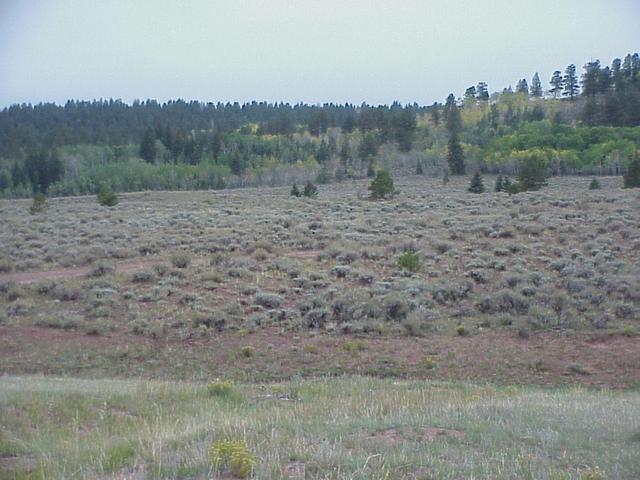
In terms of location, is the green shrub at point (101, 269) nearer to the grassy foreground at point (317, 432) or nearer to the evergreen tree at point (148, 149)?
the grassy foreground at point (317, 432)

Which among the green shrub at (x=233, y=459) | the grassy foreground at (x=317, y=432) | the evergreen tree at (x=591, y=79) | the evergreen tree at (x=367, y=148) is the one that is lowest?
the grassy foreground at (x=317, y=432)

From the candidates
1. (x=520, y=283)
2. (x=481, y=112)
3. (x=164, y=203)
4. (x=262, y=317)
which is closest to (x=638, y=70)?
(x=481, y=112)

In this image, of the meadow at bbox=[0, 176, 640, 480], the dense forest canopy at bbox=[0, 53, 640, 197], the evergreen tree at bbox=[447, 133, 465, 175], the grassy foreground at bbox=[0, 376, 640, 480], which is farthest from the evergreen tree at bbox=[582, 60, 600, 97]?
the grassy foreground at bbox=[0, 376, 640, 480]

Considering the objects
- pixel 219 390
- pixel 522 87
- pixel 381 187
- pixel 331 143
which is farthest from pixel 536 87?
pixel 219 390

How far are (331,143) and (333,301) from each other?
82542mm

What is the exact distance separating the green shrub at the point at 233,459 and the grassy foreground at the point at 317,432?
10cm

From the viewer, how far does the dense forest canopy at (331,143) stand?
77.6 metres

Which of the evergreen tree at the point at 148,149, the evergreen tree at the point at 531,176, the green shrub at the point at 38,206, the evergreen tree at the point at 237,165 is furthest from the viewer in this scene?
the evergreen tree at the point at 148,149

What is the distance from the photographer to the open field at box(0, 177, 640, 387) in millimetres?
13594

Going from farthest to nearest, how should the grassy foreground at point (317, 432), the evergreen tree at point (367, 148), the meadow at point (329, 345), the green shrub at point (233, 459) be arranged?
1. the evergreen tree at point (367, 148)
2. the meadow at point (329, 345)
3. the grassy foreground at point (317, 432)
4. the green shrub at point (233, 459)

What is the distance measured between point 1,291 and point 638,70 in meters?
93.4

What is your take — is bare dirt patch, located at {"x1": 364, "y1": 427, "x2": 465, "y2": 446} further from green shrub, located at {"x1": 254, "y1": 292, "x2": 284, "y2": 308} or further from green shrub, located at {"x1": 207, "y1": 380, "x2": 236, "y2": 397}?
green shrub, located at {"x1": 254, "y1": 292, "x2": 284, "y2": 308}

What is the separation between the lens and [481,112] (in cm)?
11625

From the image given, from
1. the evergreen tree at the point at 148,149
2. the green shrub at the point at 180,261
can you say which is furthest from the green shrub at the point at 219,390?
the evergreen tree at the point at 148,149
